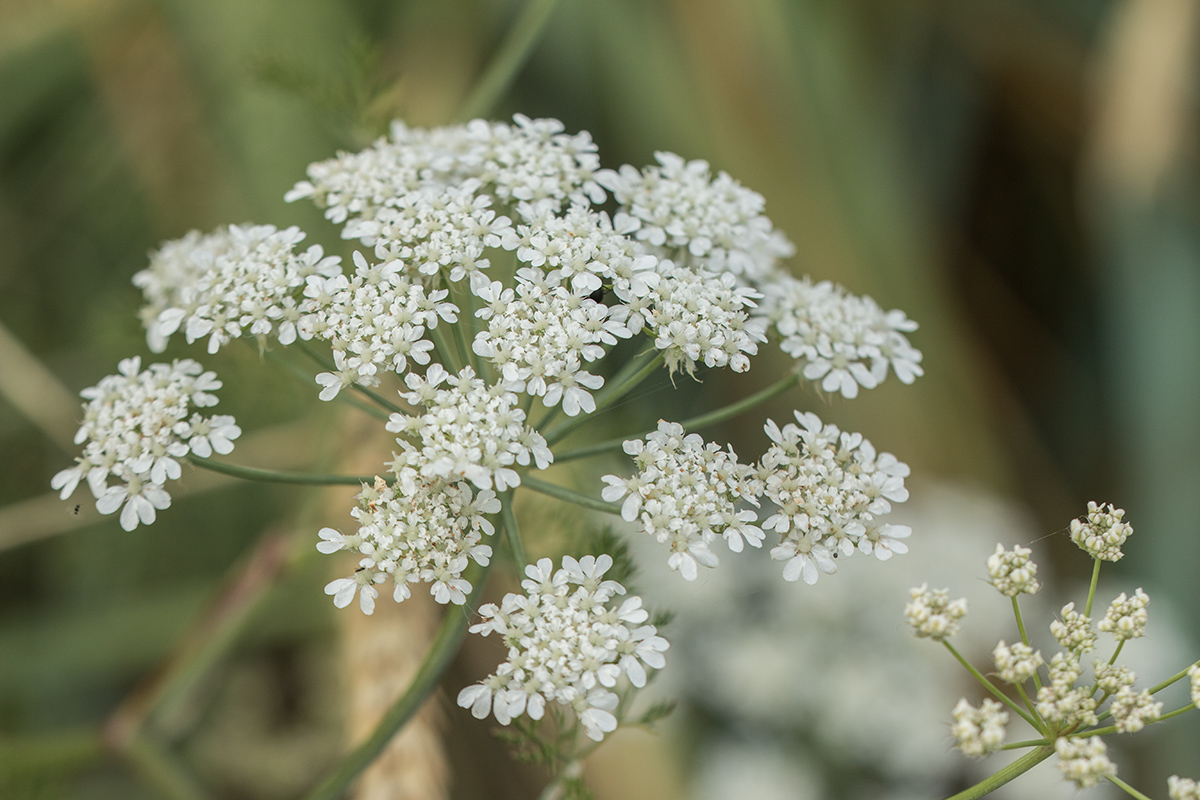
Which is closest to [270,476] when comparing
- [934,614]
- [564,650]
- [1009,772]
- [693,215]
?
[564,650]

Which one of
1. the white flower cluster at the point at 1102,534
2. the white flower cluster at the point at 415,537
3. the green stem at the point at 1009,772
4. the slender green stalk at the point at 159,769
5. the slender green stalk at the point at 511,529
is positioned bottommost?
the slender green stalk at the point at 159,769

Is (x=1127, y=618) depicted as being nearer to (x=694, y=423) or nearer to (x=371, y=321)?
(x=694, y=423)

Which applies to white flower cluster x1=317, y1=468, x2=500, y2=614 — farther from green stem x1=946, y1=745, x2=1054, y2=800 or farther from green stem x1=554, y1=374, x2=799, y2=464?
green stem x1=946, y1=745, x2=1054, y2=800

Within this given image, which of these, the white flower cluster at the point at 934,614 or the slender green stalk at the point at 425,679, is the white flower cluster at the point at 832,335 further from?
the slender green stalk at the point at 425,679

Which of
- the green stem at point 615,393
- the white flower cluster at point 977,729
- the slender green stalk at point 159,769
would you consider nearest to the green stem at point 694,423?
the green stem at point 615,393

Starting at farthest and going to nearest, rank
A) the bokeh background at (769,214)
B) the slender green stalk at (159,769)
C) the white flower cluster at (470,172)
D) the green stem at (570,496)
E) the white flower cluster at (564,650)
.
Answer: the bokeh background at (769,214), the slender green stalk at (159,769), the white flower cluster at (470,172), the green stem at (570,496), the white flower cluster at (564,650)

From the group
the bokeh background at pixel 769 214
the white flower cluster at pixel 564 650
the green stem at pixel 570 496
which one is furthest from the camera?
the bokeh background at pixel 769 214
